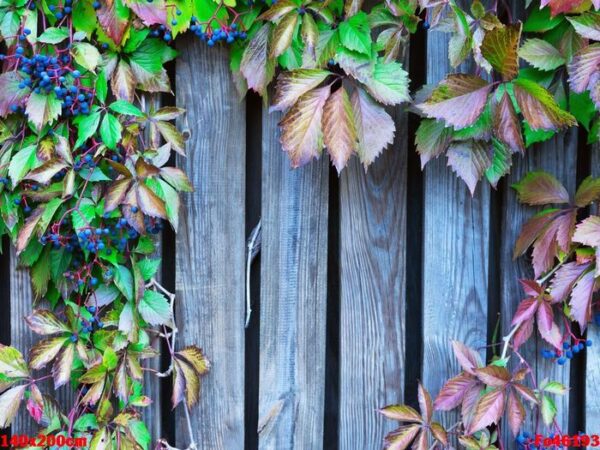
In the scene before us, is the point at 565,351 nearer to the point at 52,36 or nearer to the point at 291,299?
the point at 291,299

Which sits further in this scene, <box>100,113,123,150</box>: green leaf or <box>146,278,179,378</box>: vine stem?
<box>146,278,179,378</box>: vine stem

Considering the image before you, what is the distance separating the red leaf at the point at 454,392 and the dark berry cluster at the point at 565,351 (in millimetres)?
188

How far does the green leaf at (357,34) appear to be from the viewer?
1427mm

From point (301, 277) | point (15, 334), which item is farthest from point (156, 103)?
point (15, 334)

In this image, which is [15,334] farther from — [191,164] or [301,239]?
[301,239]

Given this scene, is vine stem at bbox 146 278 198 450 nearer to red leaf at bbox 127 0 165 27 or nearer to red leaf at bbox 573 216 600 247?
red leaf at bbox 127 0 165 27

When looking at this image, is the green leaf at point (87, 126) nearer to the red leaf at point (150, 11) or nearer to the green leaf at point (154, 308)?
the red leaf at point (150, 11)

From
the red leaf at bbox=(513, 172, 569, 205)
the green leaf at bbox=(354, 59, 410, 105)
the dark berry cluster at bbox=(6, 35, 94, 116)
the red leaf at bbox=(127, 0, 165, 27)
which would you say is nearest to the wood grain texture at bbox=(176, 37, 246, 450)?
the red leaf at bbox=(127, 0, 165, 27)

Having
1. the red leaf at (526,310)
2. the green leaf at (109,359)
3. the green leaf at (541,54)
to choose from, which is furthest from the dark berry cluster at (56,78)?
the red leaf at (526,310)

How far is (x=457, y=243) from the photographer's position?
5.39 feet

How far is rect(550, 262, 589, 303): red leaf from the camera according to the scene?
1531 mm

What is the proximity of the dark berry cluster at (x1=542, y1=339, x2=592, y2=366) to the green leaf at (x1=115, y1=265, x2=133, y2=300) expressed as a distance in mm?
946

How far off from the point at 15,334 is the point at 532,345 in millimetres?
1216

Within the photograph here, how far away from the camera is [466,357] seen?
157 centimetres
